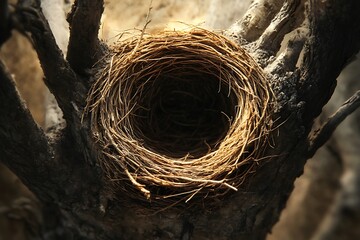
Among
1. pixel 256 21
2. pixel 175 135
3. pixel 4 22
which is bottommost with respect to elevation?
pixel 175 135

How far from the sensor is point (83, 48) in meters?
1.46

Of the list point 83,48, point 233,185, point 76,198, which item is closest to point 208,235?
point 233,185

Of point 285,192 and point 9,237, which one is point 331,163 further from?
point 9,237

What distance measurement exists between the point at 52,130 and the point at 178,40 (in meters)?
0.48

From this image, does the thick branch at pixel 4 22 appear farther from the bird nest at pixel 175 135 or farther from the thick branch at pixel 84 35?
the bird nest at pixel 175 135

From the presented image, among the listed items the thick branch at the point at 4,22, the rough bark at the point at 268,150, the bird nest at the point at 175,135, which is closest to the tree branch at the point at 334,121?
the rough bark at the point at 268,150

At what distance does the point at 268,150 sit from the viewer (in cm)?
147

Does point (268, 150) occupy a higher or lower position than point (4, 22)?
lower

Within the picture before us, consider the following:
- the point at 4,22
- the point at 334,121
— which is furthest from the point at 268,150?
the point at 4,22

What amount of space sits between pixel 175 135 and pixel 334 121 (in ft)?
1.54

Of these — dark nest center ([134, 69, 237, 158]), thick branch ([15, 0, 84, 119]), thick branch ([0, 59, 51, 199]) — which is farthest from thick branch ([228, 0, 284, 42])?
thick branch ([0, 59, 51, 199])

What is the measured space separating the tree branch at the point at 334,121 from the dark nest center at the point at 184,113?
258 mm

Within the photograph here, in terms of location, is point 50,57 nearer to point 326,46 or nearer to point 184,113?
point 184,113

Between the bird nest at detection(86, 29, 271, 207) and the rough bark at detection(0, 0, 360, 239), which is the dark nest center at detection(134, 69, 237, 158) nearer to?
the bird nest at detection(86, 29, 271, 207)
